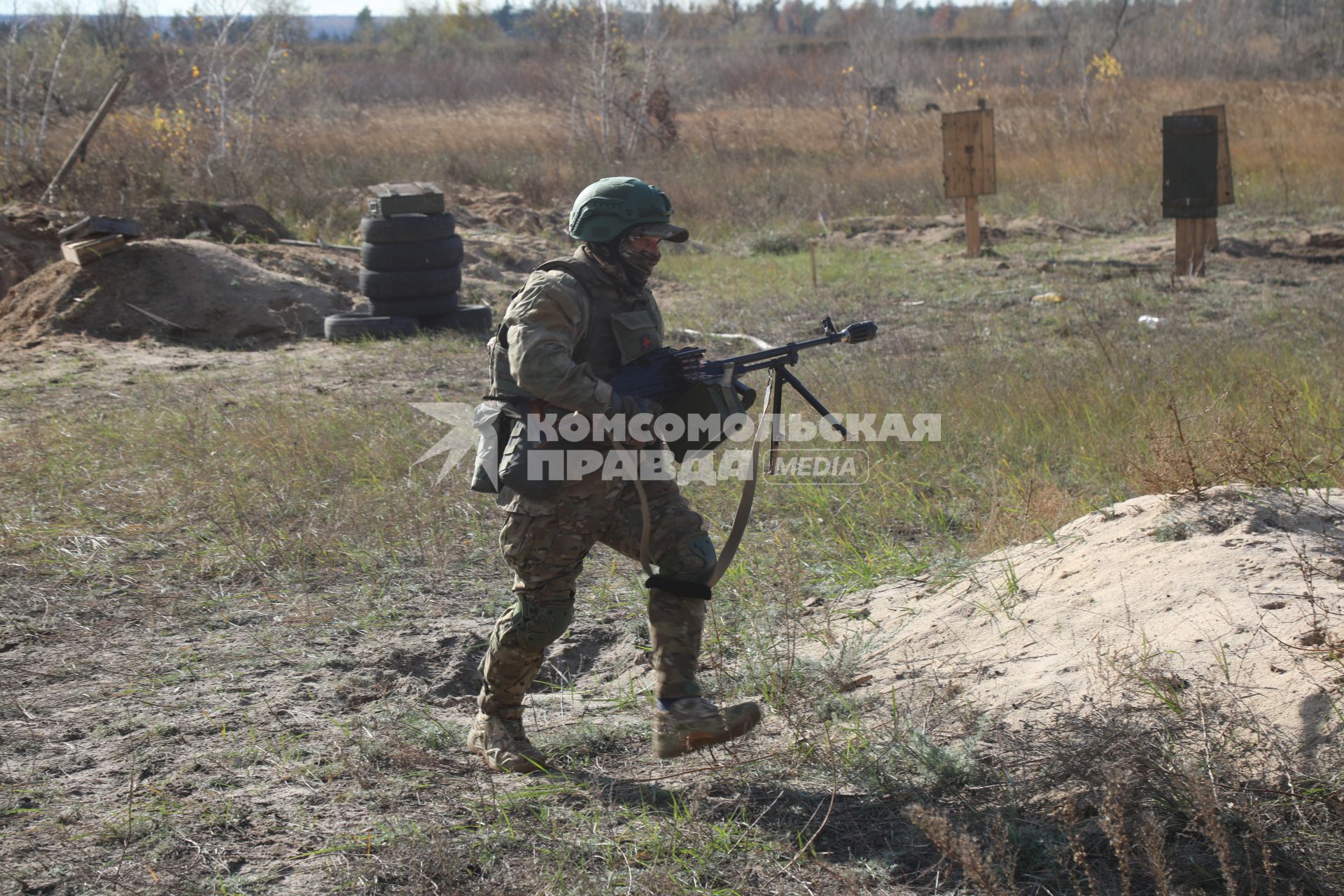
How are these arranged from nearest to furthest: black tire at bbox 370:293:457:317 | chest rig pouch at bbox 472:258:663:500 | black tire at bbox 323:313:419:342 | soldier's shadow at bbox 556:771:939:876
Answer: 1. soldier's shadow at bbox 556:771:939:876
2. chest rig pouch at bbox 472:258:663:500
3. black tire at bbox 323:313:419:342
4. black tire at bbox 370:293:457:317

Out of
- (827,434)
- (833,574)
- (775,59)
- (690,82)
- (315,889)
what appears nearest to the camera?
(315,889)

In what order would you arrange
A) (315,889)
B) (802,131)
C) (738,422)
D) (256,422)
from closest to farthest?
(315,889) → (738,422) → (256,422) → (802,131)

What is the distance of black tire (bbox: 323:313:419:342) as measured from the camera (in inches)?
413

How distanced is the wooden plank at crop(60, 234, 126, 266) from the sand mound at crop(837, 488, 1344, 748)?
8.99 meters

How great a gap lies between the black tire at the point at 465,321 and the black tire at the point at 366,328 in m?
0.27

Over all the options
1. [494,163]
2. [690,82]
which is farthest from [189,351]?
[690,82]

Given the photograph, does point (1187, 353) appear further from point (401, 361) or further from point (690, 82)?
point (690, 82)

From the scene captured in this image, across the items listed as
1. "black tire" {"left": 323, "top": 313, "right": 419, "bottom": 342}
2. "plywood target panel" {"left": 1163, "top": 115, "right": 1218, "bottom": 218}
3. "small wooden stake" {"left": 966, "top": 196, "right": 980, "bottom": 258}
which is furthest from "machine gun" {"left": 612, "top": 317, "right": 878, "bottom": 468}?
"small wooden stake" {"left": 966, "top": 196, "right": 980, "bottom": 258}

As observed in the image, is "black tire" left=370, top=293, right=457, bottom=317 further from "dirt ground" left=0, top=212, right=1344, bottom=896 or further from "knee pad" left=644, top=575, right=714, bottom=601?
"knee pad" left=644, top=575, right=714, bottom=601

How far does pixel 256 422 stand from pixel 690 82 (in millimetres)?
22363

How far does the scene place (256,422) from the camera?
7.21 metres

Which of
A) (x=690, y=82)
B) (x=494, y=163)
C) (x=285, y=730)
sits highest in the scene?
(x=690, y=82)

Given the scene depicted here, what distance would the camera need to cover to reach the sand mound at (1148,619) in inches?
126

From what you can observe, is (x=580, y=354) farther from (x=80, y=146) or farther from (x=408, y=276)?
(x=80, y=146)
